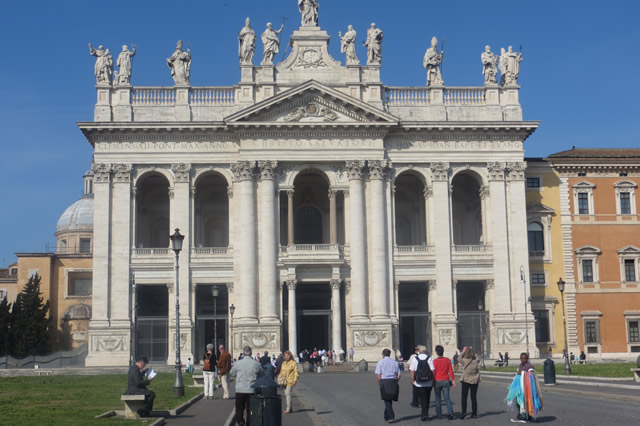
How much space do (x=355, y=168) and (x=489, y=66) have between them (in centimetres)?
1266

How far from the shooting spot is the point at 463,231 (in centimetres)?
6788

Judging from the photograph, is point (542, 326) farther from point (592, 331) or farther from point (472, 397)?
point (472, 397)

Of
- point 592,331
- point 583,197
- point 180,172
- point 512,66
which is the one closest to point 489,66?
point 512,66

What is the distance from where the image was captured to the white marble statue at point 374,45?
2499 inches

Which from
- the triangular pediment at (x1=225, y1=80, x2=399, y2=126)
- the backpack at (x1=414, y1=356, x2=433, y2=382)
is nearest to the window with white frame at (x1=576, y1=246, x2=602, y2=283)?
the triangular pediment at (x1=225, y1=80, x2=399, y2=126)

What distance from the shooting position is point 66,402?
92.1 feet

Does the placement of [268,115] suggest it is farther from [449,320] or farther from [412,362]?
[412,362]

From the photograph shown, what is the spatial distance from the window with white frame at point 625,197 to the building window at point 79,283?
154ft

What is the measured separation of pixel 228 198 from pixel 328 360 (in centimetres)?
1424

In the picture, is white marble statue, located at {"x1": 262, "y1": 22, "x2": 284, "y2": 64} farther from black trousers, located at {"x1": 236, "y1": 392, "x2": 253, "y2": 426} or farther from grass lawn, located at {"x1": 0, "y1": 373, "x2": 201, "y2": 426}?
black trousers, located at {"x1": 236, "y1": 392, "x2": 253, "y2": 426}

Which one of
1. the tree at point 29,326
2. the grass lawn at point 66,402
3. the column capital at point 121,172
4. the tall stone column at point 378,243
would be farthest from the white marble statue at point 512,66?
the tree at point 29,326

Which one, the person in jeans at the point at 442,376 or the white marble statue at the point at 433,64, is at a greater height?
the white marble statue at the point at 433,64

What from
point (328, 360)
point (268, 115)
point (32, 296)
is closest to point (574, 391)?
point (328, 360)

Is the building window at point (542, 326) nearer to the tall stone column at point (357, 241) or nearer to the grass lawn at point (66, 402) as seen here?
the tall stone column at point (357, 241)
